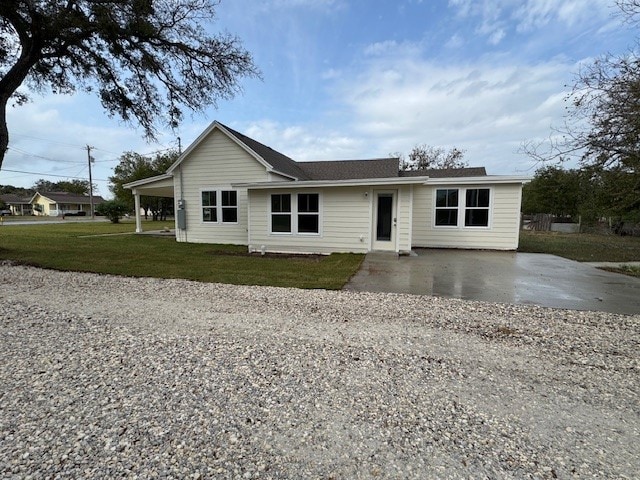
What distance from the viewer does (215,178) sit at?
44.6 feet

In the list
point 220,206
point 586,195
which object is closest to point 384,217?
point 220,206

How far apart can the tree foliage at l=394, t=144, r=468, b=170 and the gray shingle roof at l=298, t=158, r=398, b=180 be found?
17189 mm

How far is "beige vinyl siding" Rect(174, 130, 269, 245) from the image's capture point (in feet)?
43.1

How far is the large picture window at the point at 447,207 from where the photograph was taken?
1251 centimetres

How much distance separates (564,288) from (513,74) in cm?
939

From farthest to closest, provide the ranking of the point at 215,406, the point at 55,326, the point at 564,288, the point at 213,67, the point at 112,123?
the point at 112,123, the point at 213,67, the point at 564,288, the point at 55,326, the point at 215,406

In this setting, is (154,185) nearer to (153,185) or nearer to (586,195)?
(153,185)

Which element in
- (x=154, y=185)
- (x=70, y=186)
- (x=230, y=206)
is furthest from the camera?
(x=70, y=186)

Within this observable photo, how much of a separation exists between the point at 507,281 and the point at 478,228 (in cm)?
595

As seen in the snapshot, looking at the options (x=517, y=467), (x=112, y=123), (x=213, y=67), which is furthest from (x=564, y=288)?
(x=112, y=123)

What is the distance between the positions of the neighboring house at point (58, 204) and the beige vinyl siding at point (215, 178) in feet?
189

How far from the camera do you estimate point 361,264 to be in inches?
344

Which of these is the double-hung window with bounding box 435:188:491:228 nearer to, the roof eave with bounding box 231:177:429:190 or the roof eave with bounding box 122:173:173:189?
the roof eave with bounding box 231:177:429:190

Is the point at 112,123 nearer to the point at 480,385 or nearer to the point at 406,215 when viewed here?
the point at 406,215
